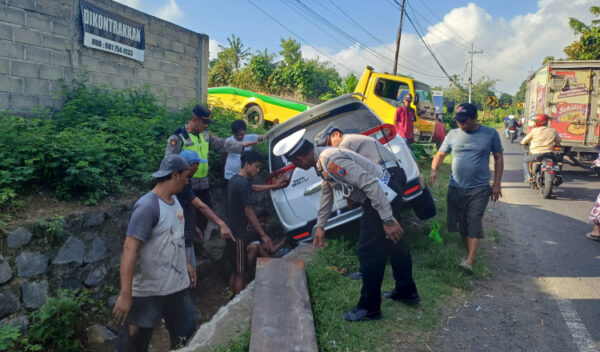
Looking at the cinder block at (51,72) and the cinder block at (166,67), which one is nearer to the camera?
the cinder block at (51,72)

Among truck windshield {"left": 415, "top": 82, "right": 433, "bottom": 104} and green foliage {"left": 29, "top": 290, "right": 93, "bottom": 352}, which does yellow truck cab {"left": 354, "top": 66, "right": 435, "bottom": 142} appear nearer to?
truck windshield {"left": 415, "top": 82, "right": 433, "bottom": 104}

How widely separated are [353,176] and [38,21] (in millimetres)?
5414

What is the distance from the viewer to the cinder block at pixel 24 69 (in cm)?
571

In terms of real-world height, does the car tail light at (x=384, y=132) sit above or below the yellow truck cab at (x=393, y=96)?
below

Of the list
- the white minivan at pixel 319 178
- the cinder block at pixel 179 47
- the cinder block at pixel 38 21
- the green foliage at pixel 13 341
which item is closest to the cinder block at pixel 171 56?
the cinder block at pixel 179 47

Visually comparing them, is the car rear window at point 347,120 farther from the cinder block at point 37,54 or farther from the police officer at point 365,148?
the cinder block at point 37,54

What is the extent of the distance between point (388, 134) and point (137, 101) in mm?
4628

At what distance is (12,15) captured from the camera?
5.69m

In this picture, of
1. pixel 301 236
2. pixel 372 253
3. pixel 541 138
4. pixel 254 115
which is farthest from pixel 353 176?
pixel 254 115

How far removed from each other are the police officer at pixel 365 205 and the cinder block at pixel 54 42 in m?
4.53

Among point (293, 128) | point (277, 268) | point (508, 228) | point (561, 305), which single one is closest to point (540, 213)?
point (508, 228)

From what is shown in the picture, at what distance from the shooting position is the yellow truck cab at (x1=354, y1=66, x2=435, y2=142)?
1120cm

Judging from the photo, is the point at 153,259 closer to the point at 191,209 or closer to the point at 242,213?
the point at 191,209

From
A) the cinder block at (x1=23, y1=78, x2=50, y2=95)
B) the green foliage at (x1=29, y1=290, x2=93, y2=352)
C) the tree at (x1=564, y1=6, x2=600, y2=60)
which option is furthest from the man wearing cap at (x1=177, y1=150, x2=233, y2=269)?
the tree at (x1=564, y1=6, x2=600, y2=60)
